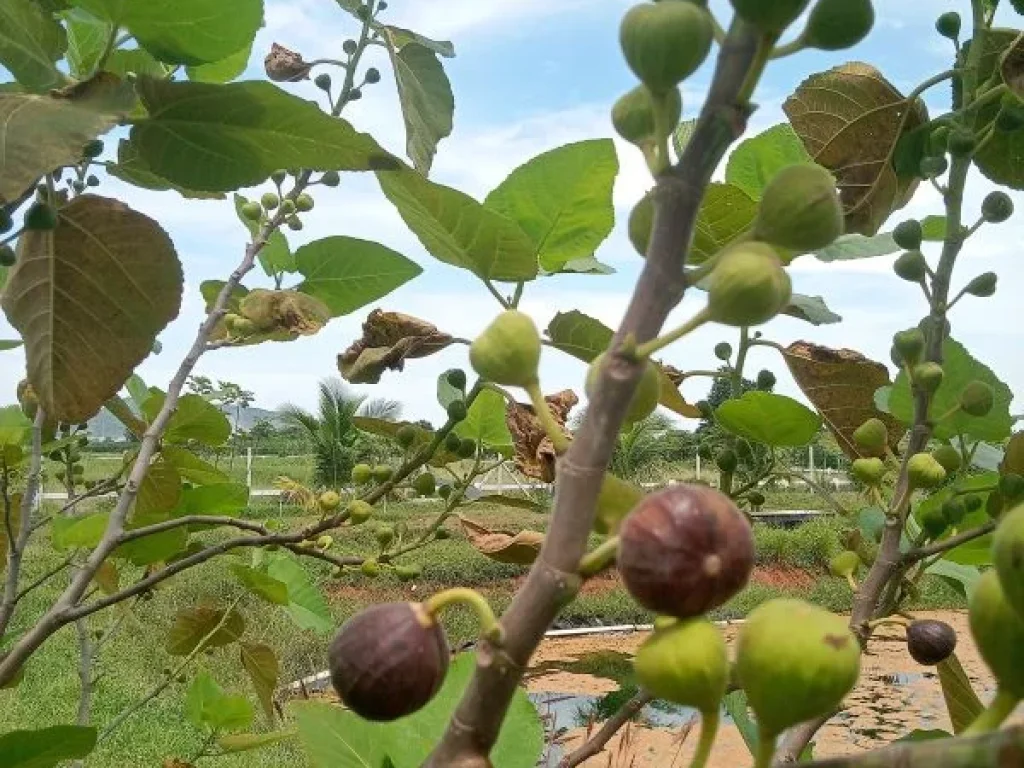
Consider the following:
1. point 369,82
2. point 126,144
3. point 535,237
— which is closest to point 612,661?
point 535,237

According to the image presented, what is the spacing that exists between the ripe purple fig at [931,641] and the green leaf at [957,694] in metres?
0.09

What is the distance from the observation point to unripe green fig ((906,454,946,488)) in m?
1.07

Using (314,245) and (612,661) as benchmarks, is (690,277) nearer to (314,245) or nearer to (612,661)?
(612,661)

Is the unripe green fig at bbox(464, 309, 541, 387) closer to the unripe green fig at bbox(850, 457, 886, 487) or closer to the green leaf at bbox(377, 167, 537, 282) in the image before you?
the green leaf at bbox(377, 167, 537, 282)

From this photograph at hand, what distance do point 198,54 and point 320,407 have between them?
21.7m

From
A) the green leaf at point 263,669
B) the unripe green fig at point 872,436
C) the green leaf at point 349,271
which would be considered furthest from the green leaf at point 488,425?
the green leaf at point 263,669

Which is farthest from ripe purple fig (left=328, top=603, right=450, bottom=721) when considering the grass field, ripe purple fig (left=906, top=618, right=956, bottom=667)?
the grass field

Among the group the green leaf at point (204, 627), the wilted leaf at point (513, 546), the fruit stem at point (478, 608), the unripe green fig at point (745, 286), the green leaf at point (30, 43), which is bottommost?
the green leaf at point (204, 627)

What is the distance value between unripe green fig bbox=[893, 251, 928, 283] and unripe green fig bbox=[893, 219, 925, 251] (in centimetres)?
6

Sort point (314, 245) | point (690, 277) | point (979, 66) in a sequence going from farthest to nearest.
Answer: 1. point (314, 245)
2. point (979, 66)
3. point (690, 277)

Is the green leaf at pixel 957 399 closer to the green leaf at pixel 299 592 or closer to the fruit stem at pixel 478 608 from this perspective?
the fruit stem at pixel 478 608

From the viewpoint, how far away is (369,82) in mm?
2373

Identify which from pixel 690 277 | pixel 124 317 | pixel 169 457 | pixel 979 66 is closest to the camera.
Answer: pixel 690 277

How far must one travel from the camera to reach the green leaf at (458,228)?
809mm
